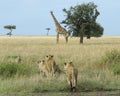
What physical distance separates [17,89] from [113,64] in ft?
23.0

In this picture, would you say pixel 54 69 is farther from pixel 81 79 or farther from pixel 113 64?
pixel 113 64

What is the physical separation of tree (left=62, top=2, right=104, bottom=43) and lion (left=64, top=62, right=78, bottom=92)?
110 ft

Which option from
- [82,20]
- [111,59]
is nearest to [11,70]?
[111,59]

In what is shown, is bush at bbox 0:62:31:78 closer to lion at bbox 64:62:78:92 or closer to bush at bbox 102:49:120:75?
A: lion at bbox 64:62:78:92

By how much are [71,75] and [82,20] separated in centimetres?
3481

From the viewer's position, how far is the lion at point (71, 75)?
13.3m

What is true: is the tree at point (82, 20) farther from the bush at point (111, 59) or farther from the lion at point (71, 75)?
the lion at point (71, 75)

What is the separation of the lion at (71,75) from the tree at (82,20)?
33.6 meters

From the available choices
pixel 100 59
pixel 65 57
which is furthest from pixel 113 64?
pixel 65 57

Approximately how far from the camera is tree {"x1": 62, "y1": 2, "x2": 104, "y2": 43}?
47438 mm

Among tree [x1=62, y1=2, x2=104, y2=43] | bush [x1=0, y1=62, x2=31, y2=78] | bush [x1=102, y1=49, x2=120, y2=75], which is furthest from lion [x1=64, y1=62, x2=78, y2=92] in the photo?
tree [x1=62, y1=2, x2=104, y2=43]

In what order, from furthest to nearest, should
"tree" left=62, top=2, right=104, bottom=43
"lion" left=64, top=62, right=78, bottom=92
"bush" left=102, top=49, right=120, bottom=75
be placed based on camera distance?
"tree" left=62, top=2, right=104, bottom=43, "bush" left=102, top=49, right=120, bottom=75, "lion" left=64, top=62, right=78, bottom=92

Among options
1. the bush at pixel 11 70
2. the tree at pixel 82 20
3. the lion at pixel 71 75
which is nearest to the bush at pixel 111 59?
the bush at pixel 11 70

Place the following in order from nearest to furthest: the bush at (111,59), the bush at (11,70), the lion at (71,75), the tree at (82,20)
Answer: the lion at (71,75) → the bush at (11,70) → the bush at (111,59) → the tree at (82,20)
